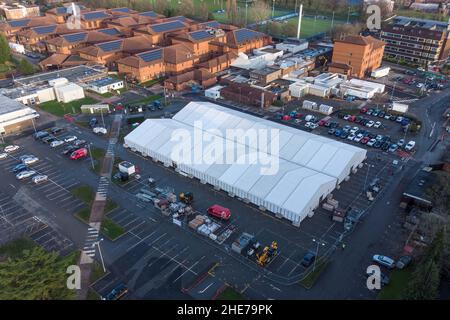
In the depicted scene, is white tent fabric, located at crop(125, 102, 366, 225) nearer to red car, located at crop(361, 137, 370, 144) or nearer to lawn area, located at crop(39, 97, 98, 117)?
red car, located at crop(361, 137, 370, 144)

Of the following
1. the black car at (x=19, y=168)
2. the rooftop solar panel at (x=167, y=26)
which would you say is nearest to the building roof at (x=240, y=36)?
the rooftop solar panel at (x=167, y=26)

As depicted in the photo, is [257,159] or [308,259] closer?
[308,259]

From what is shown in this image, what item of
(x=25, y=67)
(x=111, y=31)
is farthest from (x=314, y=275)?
(x=111, y=31)

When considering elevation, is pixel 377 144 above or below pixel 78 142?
above

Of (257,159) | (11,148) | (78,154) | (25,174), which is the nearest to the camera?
(257,159)

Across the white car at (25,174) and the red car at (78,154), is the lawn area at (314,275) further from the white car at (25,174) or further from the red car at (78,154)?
the white car at (25,174)

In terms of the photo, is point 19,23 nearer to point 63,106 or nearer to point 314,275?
point 63,106

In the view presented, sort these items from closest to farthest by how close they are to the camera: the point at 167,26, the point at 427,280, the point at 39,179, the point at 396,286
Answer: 1. the point at 427,280
2. the point at 396,286
3. the point at 39,179
4. the point at 167,26

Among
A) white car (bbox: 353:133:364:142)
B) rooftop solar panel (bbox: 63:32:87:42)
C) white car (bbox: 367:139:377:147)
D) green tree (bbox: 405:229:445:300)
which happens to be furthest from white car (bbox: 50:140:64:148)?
rooftop solar panel (bbox: 63:32:87:42)
